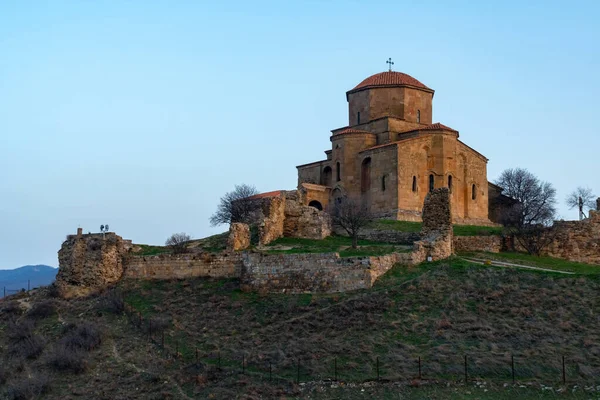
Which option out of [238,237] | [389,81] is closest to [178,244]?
[238,237]

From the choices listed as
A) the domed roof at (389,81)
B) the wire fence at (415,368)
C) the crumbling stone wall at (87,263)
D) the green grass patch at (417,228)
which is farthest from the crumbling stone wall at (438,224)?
the domed roof at (389,81)

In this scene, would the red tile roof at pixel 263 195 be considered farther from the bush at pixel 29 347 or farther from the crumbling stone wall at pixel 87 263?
the bush at pixel 29 347

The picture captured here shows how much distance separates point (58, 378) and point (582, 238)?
2087 centimetres

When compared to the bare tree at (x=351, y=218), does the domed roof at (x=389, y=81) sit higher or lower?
higher

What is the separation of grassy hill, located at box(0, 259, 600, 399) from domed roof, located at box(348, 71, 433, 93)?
20707mm

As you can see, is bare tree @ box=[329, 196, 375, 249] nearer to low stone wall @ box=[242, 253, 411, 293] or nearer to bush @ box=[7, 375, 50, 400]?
low stone wall @ box=[242, 253, 411, 293]

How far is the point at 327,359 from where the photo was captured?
64.5 feet

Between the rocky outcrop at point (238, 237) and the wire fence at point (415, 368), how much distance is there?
7817mm

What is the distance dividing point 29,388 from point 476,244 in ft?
58.7

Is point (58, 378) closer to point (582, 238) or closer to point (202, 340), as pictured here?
point (202, 340)

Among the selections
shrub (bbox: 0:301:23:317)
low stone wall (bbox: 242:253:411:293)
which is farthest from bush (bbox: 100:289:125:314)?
low stone wall (bbox: 242:253:411:293)

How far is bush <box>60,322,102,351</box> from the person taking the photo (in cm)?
2210

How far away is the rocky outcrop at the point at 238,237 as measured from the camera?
91.8 feet

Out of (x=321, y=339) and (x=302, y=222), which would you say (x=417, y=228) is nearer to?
(x=302, y=222)
